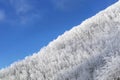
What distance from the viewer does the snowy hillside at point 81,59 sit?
34562mm

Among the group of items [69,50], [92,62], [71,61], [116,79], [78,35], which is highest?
[78,35]

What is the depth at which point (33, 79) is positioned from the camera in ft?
161

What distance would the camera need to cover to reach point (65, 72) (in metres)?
44.3

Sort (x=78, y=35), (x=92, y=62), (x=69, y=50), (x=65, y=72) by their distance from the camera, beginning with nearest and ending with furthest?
(x=92, y=62)
(x=65, y=72)
(x=69, y=50)
(x=78, y=35)

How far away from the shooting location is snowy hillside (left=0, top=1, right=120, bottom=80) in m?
34.6

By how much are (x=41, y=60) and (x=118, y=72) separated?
27.3 m

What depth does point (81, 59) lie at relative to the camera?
46.1 metres

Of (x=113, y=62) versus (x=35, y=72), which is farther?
(x=35, y=72)

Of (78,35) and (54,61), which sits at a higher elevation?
(78,35)

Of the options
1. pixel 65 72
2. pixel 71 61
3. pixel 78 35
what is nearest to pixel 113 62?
pixel 65 72

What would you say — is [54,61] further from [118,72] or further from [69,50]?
[118,72]

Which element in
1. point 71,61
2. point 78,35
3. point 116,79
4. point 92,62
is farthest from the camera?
point 78,35

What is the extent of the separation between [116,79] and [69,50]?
84.0 ft

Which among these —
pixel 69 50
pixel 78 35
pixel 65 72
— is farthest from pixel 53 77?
pixel 78 35
